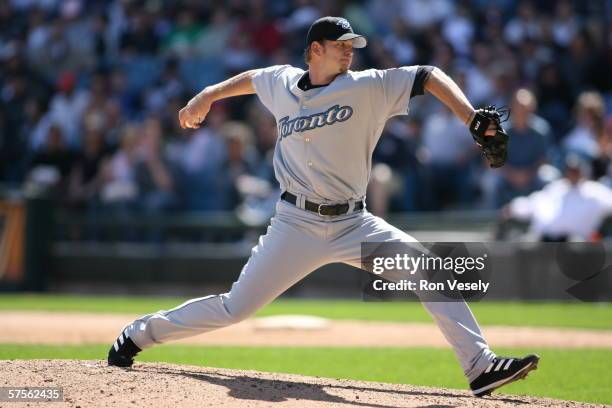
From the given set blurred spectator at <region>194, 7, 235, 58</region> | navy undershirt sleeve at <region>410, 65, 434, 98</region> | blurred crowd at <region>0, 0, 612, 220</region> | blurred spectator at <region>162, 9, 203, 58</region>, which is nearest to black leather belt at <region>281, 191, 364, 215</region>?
navy undershirt sleeve at <region>410, 65, 434, 98</region>

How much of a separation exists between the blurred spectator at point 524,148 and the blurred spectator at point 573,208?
63cm

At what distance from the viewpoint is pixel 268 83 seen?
595 cm

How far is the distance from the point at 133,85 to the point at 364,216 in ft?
37.7

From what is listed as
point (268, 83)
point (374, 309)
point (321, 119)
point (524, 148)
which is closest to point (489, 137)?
point (321, 119)

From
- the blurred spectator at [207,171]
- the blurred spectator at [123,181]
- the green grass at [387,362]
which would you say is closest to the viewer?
the green grass at [387,362]

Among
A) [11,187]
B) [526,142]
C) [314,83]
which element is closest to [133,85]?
[11,187]

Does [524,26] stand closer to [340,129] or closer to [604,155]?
[604,155]

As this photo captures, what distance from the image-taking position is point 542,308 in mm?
11758

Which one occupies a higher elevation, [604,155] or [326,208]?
[604,155]

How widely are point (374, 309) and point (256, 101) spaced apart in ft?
13.6

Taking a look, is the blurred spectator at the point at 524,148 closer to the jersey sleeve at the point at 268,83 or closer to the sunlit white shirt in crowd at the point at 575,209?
the sunlit white shirt in crowd at the point at 575,209

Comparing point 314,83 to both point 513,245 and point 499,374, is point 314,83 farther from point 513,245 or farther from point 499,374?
point 513,245

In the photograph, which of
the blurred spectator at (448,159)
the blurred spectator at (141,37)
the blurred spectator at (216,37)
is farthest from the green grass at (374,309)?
the blurred spectator at (141,37)

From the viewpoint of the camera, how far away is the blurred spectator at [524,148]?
1203cm
